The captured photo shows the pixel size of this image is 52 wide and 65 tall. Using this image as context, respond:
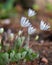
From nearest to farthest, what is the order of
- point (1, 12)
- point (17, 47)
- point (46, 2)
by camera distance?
point (17, 47) → point (1, 12) → point (46, 2)

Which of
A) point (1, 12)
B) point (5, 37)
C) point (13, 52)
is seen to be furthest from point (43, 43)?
point (1, 12)

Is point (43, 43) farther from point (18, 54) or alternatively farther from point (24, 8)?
point (24, 8)

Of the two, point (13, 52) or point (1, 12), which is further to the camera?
point (1, 12)

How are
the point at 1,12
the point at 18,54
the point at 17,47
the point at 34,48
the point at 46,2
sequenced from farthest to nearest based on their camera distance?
1. the point at 46,2
2. the point at 1,12
3. the point at 34,48
4. the point at 17,47
5. the point at 18,54

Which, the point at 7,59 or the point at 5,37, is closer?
the point at 7,59

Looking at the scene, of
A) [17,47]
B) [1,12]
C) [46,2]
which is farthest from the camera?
[46,2]

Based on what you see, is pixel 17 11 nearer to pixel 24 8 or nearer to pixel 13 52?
pixel 24 8

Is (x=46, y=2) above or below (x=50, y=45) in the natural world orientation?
below

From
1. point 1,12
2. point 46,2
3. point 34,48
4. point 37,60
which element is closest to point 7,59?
point 37,60

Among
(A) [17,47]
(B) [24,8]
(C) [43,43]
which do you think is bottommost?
(B) [24,8]
